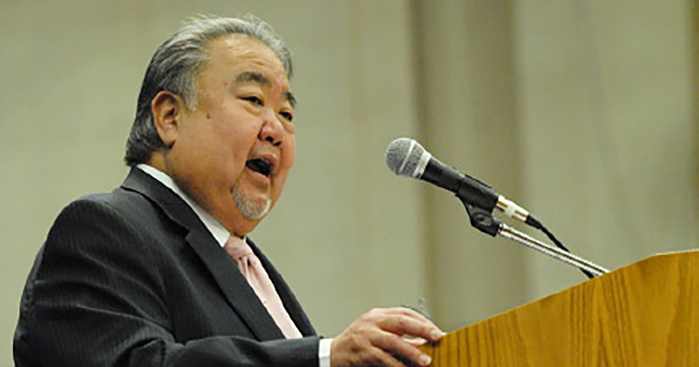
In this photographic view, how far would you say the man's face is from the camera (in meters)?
2.49

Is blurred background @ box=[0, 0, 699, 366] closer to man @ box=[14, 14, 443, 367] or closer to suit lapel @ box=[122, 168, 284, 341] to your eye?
man @ box=[14, 14, 443, 367]

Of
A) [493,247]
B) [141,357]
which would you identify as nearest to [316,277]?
[493,247]

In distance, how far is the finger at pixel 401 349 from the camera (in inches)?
65.6

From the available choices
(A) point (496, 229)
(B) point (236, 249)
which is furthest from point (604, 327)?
(B) point (236, 249)

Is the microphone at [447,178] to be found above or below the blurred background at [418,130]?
below

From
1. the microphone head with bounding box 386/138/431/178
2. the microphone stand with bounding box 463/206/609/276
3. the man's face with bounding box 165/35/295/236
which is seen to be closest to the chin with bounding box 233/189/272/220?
the man's face with bounding box 165/35/295/236

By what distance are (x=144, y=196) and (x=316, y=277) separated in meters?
2.59

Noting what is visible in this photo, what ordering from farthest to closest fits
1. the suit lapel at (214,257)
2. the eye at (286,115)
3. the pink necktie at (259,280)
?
the eye at (286,115), the pink necktie at (259,280), the suit lapel at (214,257)

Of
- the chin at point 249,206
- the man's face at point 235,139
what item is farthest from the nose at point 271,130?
the chin at point 249,206

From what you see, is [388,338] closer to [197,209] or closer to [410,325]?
[410,325]

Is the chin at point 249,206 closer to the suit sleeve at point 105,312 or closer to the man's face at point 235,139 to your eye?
the man's face at point 235,139

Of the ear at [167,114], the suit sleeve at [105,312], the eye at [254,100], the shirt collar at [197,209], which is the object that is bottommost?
the suit sleeve at [105,312]

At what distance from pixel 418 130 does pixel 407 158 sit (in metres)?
2.78

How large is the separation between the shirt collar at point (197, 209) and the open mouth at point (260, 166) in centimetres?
16
